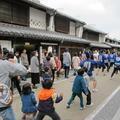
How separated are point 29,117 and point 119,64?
12.6 m

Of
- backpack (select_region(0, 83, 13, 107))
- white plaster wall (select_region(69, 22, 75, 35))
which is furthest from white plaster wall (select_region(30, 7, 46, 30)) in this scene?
backpack (select_region(0, 83, 13, 107))

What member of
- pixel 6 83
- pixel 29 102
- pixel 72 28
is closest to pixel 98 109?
pixel 29 102

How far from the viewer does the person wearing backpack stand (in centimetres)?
552

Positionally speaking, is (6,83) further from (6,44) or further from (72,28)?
(72,28)

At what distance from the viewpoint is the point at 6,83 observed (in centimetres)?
567

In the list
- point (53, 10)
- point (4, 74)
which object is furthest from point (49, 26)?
point (4, 74)

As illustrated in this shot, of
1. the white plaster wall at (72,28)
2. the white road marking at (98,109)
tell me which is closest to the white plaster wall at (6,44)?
the white road marking at (98,109)

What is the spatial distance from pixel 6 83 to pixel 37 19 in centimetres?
1978

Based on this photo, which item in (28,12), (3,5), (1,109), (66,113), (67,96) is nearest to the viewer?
(1,109)

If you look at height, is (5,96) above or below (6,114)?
above

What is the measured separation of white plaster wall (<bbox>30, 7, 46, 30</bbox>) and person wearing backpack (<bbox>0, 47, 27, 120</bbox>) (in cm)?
1860

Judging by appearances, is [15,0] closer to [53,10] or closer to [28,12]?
[28,12]

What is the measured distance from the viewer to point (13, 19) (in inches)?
822

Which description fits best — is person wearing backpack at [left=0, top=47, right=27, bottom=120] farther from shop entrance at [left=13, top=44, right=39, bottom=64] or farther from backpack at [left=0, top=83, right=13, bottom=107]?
shop entrance at [left=13, top=44, right=39, bottom=64]
